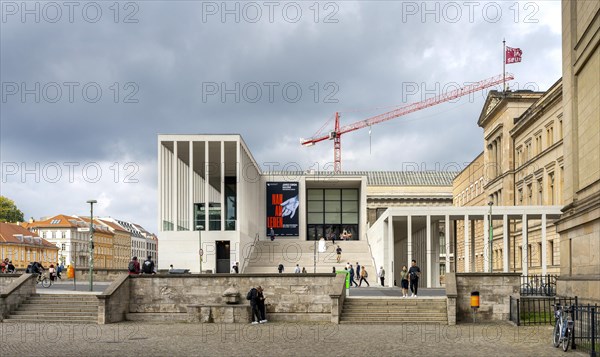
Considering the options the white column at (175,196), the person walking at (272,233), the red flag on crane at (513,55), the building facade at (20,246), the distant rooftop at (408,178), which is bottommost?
A: the building facade at (20,246)

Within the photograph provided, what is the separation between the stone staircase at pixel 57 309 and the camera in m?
32.1

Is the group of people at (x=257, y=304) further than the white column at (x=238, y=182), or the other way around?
the white column at (x=238, y=182)

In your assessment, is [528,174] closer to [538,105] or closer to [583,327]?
[538,105]

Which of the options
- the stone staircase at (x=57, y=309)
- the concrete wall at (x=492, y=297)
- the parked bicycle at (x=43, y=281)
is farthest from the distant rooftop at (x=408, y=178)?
the stone staircase at (x=57, y=309)

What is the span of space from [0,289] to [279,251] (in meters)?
37.1

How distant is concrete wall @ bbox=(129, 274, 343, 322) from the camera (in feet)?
107

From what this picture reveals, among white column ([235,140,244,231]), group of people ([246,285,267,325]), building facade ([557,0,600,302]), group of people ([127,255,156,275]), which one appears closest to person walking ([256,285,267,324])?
group of people ([246,285,267,325])

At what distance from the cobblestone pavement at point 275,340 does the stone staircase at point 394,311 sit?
1.38m

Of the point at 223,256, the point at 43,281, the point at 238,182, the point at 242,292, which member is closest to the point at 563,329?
the point at 242,292

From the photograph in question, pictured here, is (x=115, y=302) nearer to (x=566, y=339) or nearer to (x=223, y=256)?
(x=566, y=339)

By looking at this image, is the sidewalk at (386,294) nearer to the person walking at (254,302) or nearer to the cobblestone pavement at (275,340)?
the cobblestone pavement at (275,340)

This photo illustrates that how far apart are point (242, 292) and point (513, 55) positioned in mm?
53547

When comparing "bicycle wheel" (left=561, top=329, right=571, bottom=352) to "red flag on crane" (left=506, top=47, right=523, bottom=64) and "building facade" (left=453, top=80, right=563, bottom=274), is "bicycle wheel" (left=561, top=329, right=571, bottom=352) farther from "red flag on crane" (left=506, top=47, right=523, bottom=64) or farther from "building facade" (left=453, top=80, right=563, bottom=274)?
Answer: "red flag on crane" (left=506, top=47, right=523, bottom=64)

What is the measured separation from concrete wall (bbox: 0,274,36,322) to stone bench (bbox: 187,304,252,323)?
23.7ft
